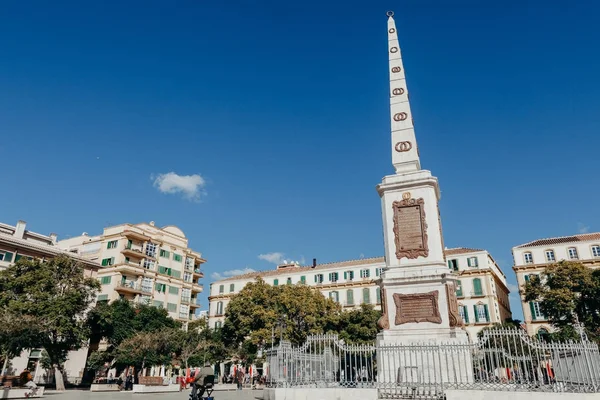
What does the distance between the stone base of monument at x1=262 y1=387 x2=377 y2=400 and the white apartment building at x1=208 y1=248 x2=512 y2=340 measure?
112 feet

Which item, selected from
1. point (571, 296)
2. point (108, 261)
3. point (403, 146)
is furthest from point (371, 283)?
point (403, 146)

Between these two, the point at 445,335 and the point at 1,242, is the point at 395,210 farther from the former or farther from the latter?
the point at 1,242

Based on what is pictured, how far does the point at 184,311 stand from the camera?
52.1 m

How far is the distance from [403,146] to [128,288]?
37826 mm

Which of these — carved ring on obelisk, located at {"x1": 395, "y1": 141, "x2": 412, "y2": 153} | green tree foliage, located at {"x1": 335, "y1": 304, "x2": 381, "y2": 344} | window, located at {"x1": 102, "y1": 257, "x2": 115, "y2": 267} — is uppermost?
window, located at {"x1": 102, "y1": 257, "x2": 115, "y2": 267}

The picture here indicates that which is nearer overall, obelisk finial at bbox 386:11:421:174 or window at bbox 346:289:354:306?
obelisk finial at bbox 386:11:421:174

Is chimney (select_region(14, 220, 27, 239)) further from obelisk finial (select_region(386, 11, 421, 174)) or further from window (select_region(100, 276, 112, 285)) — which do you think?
obelisk finial (select_region(386, 11, 421, 174))

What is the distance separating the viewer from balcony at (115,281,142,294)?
44.5m

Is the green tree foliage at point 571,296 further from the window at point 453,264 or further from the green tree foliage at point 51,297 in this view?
the green tree foliage at point 51,297

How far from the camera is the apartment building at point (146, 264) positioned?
45.7 metres

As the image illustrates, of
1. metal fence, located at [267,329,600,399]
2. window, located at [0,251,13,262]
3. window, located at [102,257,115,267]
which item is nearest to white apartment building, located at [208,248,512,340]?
window, located at [102,257,115,267]

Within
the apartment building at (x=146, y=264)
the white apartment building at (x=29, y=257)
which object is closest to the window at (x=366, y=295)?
the apartment building at (x=146, y=264)

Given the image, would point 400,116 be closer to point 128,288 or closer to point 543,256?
point 128,288

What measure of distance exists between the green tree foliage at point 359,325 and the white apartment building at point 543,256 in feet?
62.4
